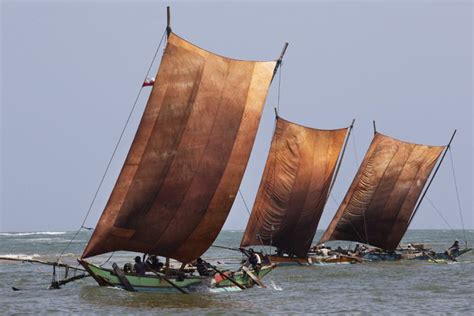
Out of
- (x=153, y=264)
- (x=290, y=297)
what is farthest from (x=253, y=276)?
(x=153, y=264)

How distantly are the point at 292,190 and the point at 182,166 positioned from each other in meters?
25.1

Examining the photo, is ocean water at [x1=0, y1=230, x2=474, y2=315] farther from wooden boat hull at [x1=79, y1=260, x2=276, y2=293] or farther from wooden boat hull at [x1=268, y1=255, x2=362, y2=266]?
wooden boat hull at [x1=268, y1=255, x2=362, y2=266]

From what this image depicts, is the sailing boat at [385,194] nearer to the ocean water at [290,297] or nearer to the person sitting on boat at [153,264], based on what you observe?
the ocean water at [290,297]

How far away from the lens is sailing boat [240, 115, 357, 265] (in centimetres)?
6494

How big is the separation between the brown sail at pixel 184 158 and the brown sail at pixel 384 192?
31.5 m

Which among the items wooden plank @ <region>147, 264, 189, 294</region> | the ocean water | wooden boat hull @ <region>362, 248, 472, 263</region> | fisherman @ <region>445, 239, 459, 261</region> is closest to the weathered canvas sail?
the ocean water

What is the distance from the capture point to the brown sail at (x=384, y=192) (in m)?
73.9

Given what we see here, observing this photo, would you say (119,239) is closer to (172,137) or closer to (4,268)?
(172,137)

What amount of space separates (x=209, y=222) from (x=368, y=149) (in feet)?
113

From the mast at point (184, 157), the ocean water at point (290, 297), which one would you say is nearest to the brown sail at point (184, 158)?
the mast at point (184, 157)

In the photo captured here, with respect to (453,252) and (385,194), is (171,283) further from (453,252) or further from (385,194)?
(453,252)

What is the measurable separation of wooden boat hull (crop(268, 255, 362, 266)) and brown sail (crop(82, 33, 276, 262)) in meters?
22.4

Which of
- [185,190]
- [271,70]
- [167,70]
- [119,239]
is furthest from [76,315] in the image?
[271,70]

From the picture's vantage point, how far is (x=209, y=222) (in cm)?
4275
